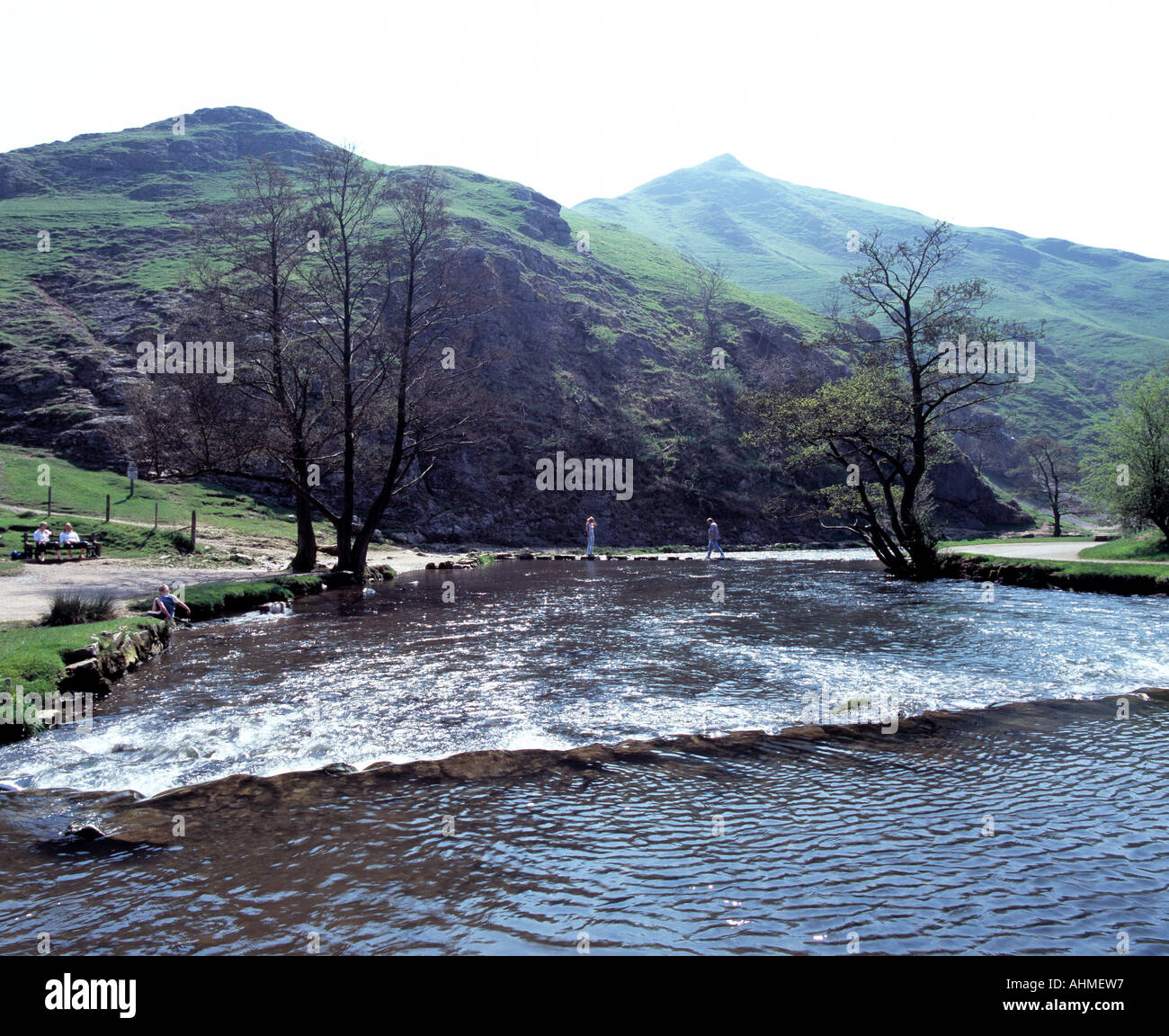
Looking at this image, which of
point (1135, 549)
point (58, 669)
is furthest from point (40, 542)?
point (1135, 549)

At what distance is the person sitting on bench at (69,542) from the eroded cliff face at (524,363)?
17.3 metres

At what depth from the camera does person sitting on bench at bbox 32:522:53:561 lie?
26.4m

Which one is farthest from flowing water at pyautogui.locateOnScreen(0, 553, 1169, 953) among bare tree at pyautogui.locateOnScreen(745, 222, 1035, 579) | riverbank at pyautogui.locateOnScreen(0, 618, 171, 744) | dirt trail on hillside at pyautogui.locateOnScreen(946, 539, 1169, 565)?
bare tree at pyautogui.locateOnScreen(745, 222, 1035, 579)

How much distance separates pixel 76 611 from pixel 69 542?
1678cm

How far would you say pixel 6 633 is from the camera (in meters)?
Result: 12.1

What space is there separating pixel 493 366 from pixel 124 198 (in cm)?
7308

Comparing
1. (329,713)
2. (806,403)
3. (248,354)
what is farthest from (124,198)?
(329,713)

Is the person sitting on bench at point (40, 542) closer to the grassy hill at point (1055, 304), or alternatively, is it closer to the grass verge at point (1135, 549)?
the grass verge at point (1135, 549)

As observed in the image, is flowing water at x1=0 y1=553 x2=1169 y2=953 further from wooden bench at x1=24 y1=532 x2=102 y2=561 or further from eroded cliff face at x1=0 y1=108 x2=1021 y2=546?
eroded cliff face at x1=0 y1=108 x2=1021 y2=546

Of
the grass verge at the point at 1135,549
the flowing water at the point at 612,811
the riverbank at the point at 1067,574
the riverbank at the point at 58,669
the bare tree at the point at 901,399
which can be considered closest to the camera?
the flowing water at the point at 612,811

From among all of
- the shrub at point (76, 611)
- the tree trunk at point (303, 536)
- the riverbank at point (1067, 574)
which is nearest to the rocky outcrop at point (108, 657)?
the shrub at point (76, 611)

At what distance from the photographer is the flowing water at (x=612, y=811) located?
4.79 meters

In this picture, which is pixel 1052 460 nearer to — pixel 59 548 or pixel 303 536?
pixel 303 536

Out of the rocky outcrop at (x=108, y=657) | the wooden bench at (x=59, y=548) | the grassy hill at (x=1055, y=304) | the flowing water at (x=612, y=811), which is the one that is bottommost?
the flowing water at (x=612, y=811)
